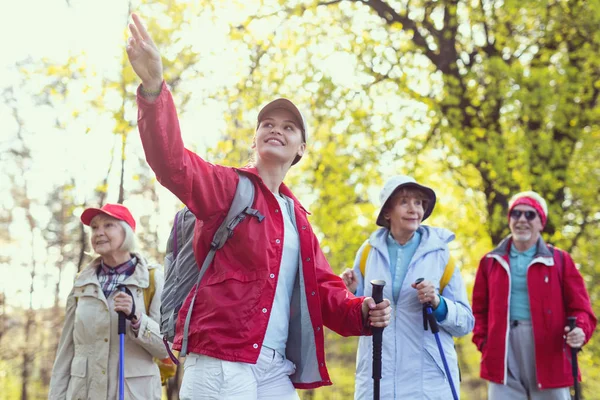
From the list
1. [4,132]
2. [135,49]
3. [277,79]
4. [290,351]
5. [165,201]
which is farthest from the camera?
[4,132]

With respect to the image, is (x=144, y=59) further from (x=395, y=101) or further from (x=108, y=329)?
(x=395, y=101)

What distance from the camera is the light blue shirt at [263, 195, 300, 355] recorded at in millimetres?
2729

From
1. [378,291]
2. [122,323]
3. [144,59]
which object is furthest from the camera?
[122,323]

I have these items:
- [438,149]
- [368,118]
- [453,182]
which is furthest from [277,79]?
[453,182]

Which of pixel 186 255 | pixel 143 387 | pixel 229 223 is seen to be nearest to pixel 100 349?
pixel 143 387

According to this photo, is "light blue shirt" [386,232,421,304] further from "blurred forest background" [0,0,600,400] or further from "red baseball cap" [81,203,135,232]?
"blurred forest background" [0,0,600,400]

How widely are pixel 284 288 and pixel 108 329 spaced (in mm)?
2295

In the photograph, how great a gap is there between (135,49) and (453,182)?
9.26 m

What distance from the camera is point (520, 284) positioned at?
5.47 m

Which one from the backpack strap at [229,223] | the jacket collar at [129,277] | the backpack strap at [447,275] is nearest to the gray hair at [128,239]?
the jacket collar at [129,277]

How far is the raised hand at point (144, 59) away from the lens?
87.7 inches

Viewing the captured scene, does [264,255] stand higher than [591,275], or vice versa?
[591,275]

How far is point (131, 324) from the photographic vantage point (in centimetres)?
460

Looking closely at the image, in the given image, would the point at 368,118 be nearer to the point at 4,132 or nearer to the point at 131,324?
the point at 131,324
